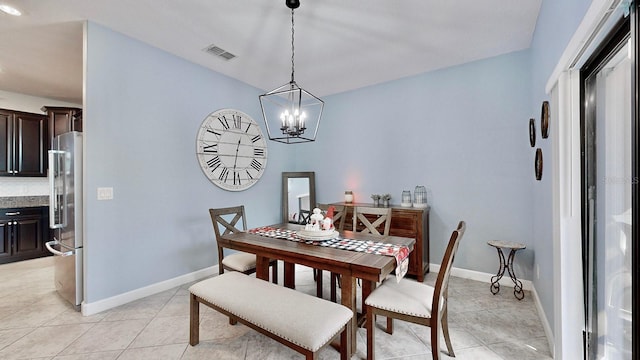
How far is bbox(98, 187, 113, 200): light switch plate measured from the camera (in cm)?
261

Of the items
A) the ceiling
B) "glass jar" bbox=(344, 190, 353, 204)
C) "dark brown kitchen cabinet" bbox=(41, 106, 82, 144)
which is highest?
the ceiling

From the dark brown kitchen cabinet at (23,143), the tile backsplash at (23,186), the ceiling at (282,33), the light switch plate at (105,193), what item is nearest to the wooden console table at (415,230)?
the ceiling at (282,33)

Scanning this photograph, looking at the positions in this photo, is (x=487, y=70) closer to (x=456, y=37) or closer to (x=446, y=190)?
(x=456, y=37)

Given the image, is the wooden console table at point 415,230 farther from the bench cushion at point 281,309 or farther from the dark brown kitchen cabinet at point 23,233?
the dark brown kitchen cabinet at point 23,233

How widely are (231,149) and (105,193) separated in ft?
5.12

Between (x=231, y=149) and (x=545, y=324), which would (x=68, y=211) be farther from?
(x=545, y=324)

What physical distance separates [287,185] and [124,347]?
118 inches

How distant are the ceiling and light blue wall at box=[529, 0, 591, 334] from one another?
33 cm

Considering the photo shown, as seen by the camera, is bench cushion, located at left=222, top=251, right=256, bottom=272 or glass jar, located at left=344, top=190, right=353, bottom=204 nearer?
bench cushion, located at left=222, top=251, right=256, bottom=272

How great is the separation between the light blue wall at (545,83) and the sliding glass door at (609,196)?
0.84ft

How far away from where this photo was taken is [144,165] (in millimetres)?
2951

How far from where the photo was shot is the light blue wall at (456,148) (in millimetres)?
3062

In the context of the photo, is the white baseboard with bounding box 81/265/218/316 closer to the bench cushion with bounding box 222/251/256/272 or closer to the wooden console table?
the bench cushion with bounding box 222/251/256/272

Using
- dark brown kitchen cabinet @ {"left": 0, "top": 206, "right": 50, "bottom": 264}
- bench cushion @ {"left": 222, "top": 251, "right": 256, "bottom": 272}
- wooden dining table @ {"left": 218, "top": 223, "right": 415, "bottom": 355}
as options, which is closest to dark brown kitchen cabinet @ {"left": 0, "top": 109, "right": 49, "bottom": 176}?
dark brown kitchen cabinet @ {"left": 0, "top": 206, "right": 50, "bottom": 264}
